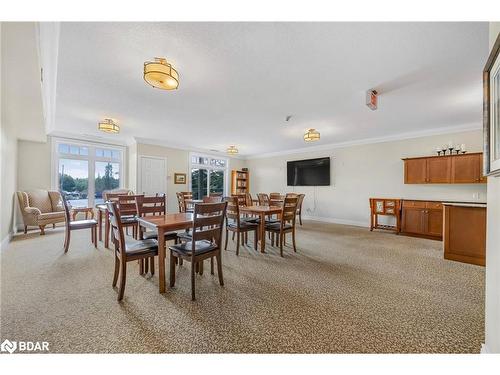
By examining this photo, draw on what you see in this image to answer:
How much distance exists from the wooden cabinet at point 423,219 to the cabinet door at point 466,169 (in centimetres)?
67

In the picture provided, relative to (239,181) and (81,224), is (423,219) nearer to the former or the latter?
(239,181)

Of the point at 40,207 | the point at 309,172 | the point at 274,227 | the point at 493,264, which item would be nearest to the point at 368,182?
the point at 309,172

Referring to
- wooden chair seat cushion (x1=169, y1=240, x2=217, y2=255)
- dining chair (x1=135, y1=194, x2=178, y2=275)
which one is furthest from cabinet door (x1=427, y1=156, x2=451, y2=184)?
dining chair (x1=135, y1=194, x2=178, y2=275)

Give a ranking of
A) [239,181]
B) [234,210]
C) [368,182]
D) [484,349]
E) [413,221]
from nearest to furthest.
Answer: [484,349]
[234,210]
[413,221]
[368,182]
[239,181]

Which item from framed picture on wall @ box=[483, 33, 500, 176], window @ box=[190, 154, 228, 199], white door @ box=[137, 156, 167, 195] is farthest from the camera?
window @ box=[190, 154, 228, 199]

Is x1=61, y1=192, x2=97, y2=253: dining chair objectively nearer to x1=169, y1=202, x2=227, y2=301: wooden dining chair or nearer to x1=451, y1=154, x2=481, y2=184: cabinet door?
x1=169, y1=202, x2=227, y2=301: wooden dining chair

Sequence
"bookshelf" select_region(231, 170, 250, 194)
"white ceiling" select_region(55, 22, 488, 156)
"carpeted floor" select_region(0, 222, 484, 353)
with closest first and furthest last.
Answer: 1. "carpeted floor" select_region(0, 222, 484, 353)
2. "white ceiling" select_region(55, 22, 488, 156)
3. "bookshelf" select_region(231, 170, 250, 194)

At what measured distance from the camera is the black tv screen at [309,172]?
23.5 ft

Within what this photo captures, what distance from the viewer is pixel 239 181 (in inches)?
369

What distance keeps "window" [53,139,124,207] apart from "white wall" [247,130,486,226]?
5.95 meters

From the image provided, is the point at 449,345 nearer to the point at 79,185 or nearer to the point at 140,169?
the point at 140,169

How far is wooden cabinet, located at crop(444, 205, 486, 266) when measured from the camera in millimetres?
3037

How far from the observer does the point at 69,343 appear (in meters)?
1.46

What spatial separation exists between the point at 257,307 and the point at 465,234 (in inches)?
133
